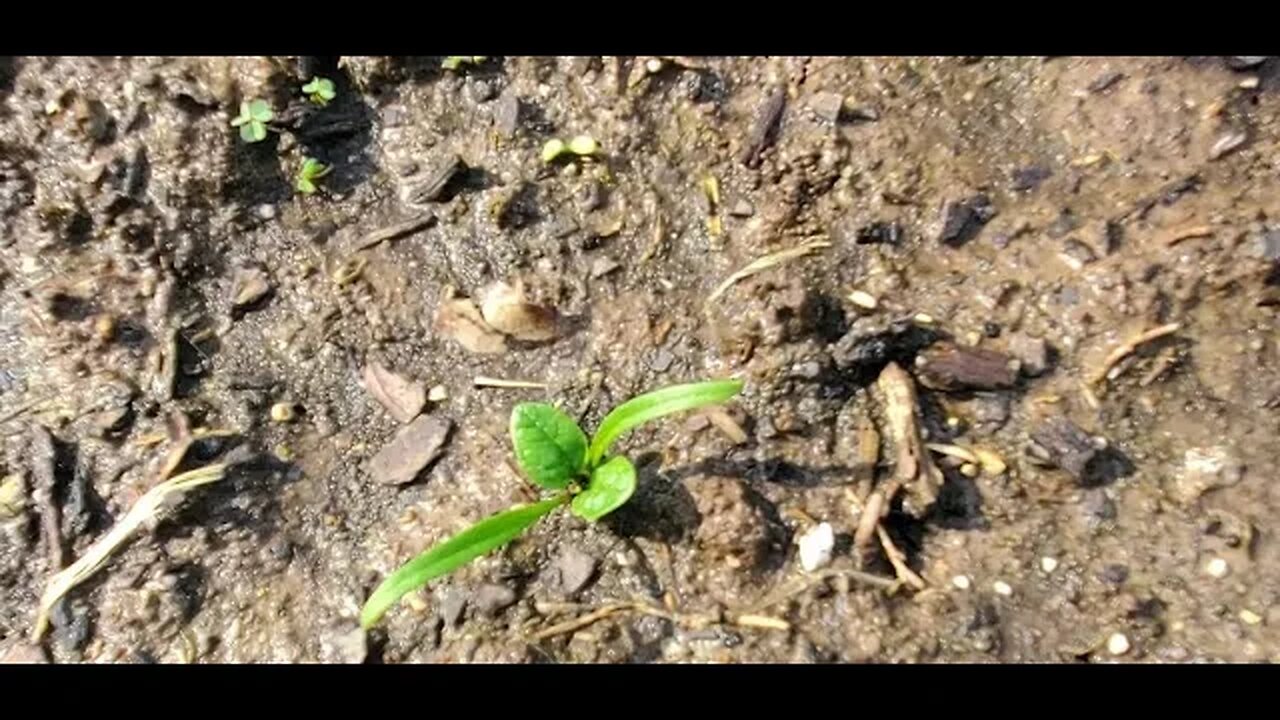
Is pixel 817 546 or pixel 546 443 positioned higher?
pixel 546 443

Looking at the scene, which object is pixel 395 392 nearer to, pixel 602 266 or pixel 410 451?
pixel 410 451

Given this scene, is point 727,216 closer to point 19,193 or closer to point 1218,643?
point 1218,643

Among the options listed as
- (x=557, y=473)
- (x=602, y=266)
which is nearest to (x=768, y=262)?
(x=602, y=266)

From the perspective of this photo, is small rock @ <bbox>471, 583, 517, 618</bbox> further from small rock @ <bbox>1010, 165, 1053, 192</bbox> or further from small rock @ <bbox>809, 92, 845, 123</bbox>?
small rock @ <bbox>1010, 165, 1053, 192</bbox>

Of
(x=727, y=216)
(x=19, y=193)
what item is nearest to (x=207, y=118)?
(x=19, y=193)

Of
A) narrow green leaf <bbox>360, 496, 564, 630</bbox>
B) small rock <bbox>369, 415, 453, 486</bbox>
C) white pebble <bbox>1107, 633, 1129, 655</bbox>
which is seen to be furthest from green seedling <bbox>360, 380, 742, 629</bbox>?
white pebble <bbox>1107, 633, 1129, 655</bbox>

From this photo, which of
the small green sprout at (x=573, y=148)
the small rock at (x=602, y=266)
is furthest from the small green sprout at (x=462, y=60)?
the small rock at (x=602, y=266)

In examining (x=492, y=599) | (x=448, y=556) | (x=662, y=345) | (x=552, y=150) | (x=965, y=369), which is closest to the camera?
(x=448, y=556)
